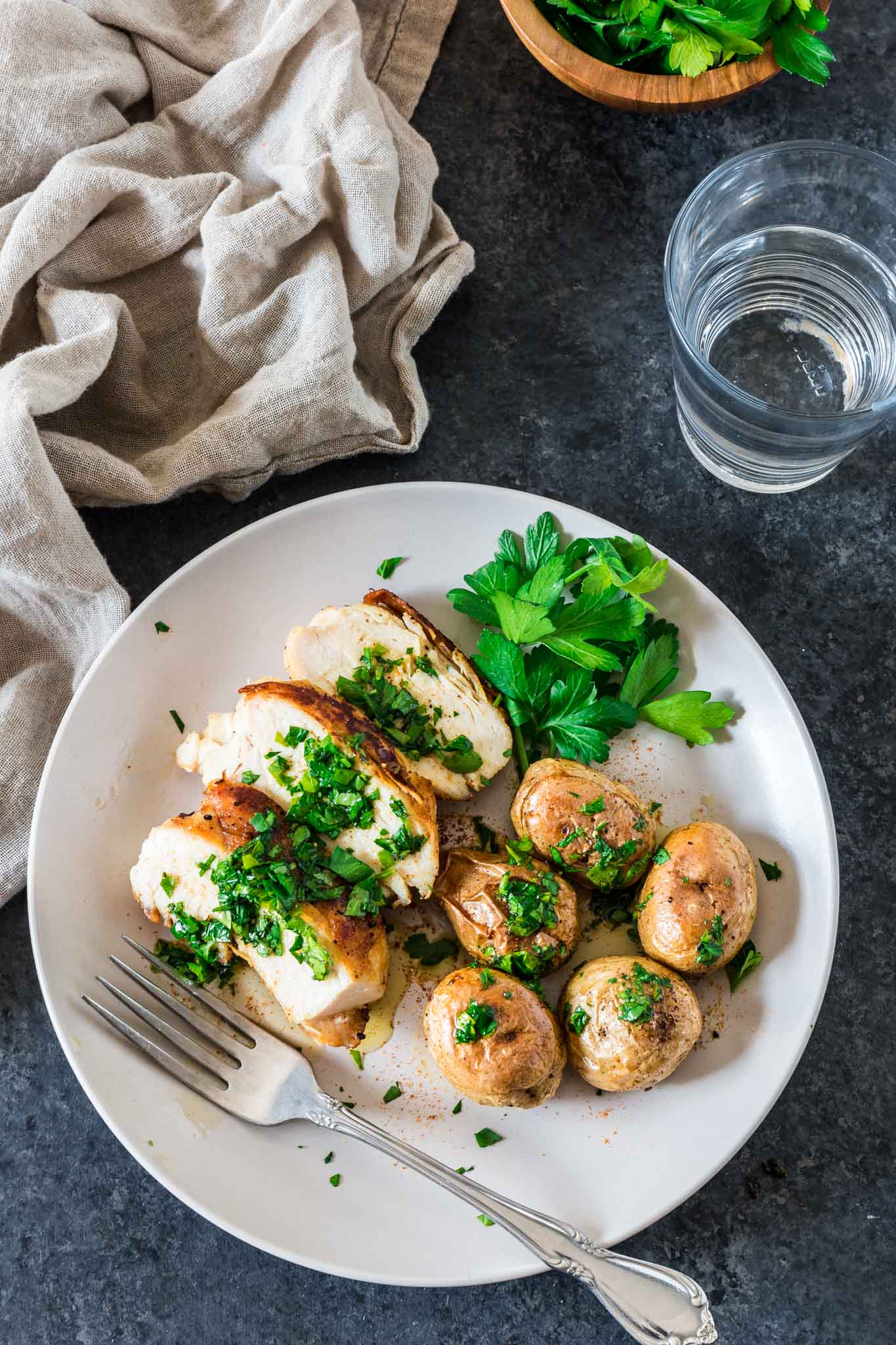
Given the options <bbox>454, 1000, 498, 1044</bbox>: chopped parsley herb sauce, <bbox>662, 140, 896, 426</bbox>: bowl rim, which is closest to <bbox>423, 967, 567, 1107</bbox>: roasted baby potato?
<bbox>454, 1000, 498, 1044</bbox>: chopped parsley herb sauce

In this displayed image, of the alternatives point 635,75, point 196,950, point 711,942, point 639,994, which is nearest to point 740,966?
point 711,942

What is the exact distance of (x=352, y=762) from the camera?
2.05m

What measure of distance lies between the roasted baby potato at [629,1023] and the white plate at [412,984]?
0.49ft

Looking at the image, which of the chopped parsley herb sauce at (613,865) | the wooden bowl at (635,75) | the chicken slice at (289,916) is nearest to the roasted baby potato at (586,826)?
the chopped parsley herb sauce at (613,865)

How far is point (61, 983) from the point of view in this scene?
6.91 ft

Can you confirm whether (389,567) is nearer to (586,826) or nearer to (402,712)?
(402,712)

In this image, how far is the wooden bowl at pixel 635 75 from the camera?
7.51 ft

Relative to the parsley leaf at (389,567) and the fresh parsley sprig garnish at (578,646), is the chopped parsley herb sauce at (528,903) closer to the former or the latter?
the fresh parsley sprig garnish at (578,646)

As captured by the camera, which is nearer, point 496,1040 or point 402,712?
point 496,1040

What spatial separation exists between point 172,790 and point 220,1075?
1.87 feet

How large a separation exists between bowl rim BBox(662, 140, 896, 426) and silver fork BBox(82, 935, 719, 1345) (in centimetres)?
155

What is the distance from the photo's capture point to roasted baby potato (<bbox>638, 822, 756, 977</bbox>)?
200cm

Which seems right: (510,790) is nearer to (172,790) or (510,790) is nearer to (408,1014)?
(408,1014)

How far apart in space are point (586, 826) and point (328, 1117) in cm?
73
